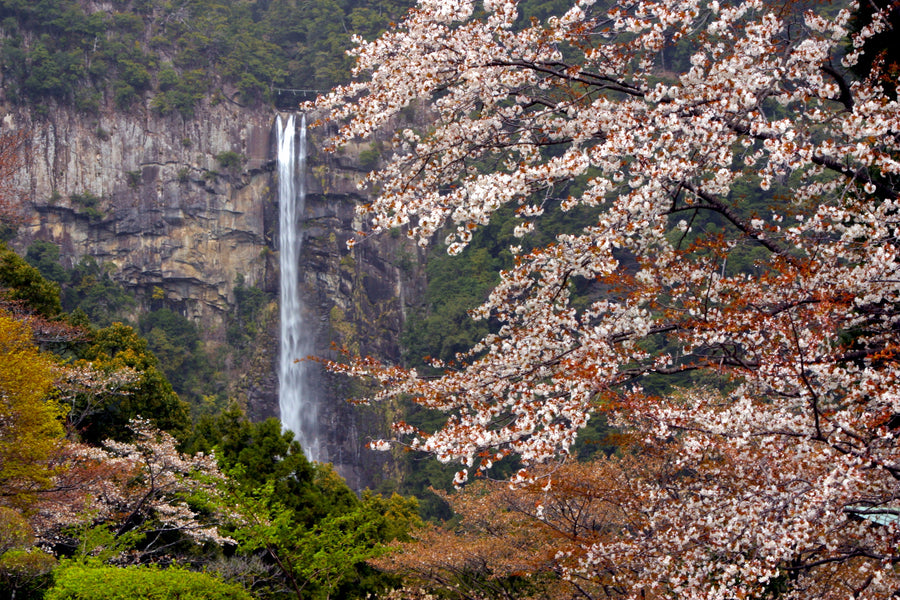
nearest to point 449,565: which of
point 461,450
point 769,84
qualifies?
point 461,450

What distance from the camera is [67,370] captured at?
12250mm

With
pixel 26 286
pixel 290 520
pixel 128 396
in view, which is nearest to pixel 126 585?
pixel 290 520

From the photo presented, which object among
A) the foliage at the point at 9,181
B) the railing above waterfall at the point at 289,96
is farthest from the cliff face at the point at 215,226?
the foliage at the point at 9,181

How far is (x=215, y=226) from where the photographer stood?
4059 cm

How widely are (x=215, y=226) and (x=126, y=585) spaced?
36919 millimetres

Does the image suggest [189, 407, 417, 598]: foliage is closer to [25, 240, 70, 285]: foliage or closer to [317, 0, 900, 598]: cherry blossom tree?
[317, 0, 900, 598]: cherry blossom tree

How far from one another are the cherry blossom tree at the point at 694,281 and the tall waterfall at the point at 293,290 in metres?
33.5

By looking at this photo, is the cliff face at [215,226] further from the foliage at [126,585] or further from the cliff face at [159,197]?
the foliage at [126,585]

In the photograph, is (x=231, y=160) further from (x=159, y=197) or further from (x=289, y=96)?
(x=289, y=96)

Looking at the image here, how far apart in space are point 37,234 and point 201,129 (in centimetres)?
1006

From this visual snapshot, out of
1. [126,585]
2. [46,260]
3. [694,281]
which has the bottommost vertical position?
[126,585]

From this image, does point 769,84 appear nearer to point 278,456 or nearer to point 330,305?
point 278,456

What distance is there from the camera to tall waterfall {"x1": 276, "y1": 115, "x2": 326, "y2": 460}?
37625 mm

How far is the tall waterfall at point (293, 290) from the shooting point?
3762 centimetres
